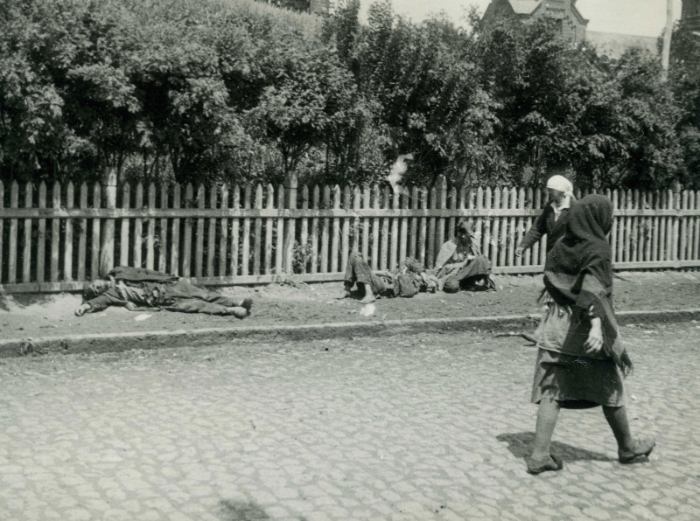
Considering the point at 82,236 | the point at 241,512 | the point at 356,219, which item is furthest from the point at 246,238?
the point at 241,512

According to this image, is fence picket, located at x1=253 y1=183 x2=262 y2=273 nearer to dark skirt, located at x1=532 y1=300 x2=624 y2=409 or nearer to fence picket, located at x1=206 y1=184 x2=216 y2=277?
fence picket, located at x1=206 y1=184 x2=216 y2=277

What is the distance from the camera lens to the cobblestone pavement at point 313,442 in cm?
476

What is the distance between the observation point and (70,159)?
11.0m

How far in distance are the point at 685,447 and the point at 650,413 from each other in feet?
2.95

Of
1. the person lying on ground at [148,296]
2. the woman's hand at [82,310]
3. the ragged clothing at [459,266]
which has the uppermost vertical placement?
the ragged clothing at [459,266]

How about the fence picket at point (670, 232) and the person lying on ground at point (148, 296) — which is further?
the fence picket at point (670, 232)

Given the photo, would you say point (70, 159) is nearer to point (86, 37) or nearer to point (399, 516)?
point (86, 37)

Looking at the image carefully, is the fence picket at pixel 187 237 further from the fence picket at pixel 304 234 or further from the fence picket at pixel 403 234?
the fence picket at pixel 403 234

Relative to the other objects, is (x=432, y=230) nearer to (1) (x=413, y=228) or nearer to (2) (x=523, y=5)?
(1) (x=413, y=228)

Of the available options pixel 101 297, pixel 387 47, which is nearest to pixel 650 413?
pixel 101 297

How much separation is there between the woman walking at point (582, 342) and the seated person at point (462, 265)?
24.0 feet

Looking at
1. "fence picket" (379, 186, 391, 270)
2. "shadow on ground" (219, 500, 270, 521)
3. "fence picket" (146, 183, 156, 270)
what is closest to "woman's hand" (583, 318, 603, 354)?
"shadow on ground" (219, 500, 270, 521)

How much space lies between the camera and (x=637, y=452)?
5621 millimetres

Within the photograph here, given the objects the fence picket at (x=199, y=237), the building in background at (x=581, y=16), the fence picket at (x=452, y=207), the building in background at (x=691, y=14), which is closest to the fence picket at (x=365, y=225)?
the fence picket at (x=452, y=207)
